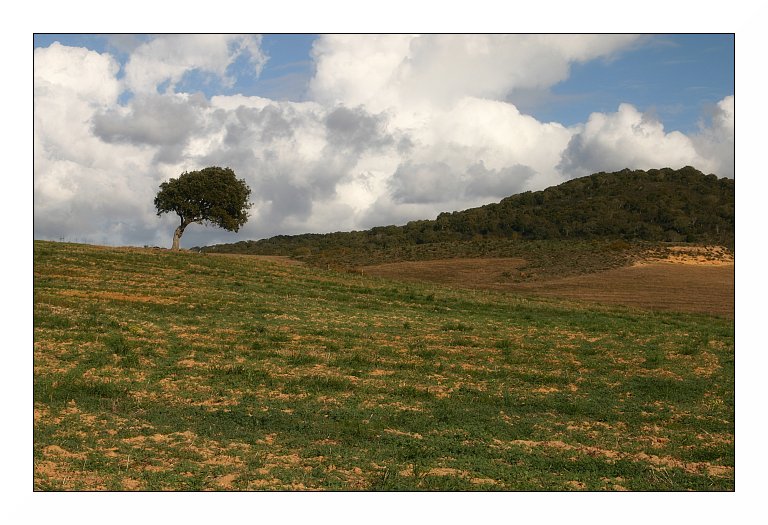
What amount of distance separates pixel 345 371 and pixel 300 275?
27.9 m

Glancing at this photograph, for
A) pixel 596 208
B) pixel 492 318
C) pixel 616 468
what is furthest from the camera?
pixel 596 208

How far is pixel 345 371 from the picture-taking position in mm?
19953

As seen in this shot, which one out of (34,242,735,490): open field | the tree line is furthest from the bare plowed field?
the tree line

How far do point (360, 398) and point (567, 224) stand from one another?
104 metres

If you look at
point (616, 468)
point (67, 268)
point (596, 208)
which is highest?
point (596, 208)

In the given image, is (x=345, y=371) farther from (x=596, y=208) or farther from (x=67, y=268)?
(x=596, y=208)

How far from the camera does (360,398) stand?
1709cm

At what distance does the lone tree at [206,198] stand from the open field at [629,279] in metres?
14.1

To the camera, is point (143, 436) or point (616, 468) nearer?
point (616, 468)

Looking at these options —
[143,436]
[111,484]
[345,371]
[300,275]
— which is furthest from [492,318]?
[111,484]

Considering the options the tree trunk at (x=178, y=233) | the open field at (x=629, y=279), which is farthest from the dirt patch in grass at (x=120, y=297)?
the tree trunk at (x=178, y=233)

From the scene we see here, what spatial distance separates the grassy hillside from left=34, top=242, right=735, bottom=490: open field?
2073 inches

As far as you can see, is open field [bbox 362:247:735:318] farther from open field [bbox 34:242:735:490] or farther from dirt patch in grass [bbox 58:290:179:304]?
dirt patch in grass [bbox 58:290:179:304]

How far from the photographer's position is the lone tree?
63156 mm
